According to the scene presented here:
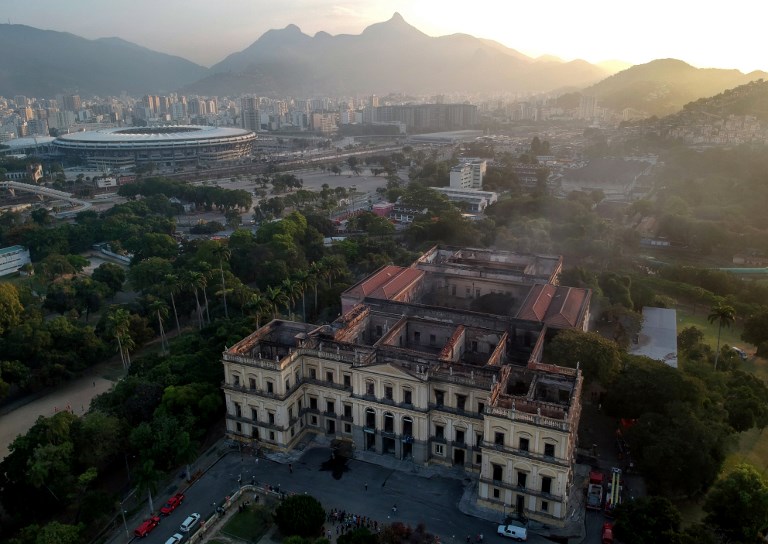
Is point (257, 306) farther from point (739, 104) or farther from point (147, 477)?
point (739, 104)

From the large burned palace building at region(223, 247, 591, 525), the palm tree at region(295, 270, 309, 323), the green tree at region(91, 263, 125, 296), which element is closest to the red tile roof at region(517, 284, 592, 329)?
the large burned palace building at region(223, 247, 591, 525)

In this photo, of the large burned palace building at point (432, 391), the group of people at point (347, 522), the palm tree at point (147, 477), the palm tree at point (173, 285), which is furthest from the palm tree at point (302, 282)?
the group of people at point (347, 522)

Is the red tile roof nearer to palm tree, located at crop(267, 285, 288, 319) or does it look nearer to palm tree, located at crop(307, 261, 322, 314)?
palm tree, located at crop(267, 285, 288, 319)

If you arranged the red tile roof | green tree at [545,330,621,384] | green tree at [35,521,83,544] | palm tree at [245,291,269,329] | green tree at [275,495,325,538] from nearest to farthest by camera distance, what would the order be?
green tree at [35,521,83,544] → green tree at [275,495,325,538] → green tree at [545,330,621,384] → the red tile roof → palm tree at [245,291,269,329]

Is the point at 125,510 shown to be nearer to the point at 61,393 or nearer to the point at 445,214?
the point at 61,393

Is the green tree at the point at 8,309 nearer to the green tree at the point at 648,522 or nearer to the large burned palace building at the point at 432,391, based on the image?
the large burned palace building at the point at 432,391

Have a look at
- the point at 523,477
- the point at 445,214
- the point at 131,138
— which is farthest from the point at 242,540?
the point at 131,138
